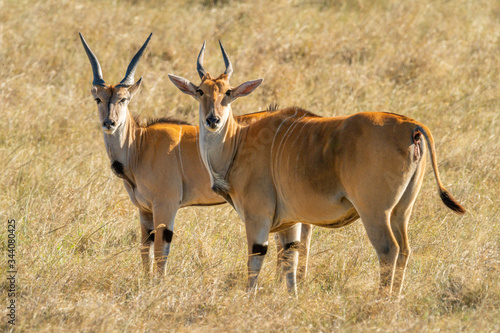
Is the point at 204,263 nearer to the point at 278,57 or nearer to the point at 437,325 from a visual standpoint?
the point at 437,325

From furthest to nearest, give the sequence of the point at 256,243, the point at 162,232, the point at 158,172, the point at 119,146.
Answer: the point at 119,146 → the point at 158,172 → the point at 162,232 → the point at 256,243

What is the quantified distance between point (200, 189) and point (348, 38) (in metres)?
5.84

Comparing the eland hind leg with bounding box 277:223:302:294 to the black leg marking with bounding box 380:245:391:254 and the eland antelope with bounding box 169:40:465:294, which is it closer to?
the eland antelope with bounding box 169:40:465:294

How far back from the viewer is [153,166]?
572cm

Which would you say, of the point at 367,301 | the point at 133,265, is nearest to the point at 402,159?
the point at 367,301

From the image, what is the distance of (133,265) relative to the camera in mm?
5164

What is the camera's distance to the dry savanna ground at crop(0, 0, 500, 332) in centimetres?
427

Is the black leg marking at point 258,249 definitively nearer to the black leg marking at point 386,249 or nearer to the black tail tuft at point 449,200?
the black leg marking at point 386,249

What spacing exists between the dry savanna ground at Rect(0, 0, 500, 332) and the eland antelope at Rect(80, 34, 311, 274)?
0.94ft

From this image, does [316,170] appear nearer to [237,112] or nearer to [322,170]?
[322,170]

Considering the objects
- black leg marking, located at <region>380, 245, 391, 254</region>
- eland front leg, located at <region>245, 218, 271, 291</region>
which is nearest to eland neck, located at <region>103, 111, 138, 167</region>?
eland front leg, located at <region>245, 218, 271, 291</region>

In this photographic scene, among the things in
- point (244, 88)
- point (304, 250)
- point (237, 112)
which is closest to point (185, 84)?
point (244, 88)

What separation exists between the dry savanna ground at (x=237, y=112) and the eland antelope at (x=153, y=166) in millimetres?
285

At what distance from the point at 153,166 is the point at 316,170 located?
1.74 m
